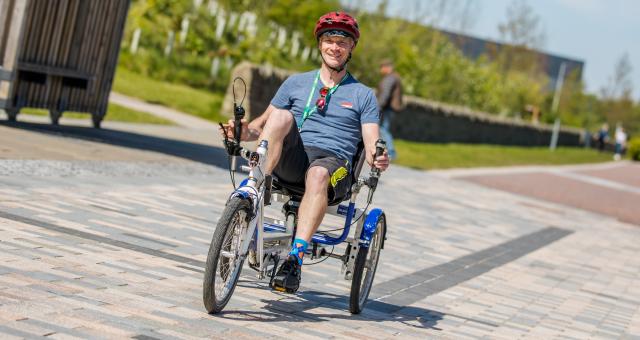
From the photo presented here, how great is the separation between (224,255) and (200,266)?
1801 millimetres

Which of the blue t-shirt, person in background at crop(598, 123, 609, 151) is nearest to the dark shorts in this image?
the blue t-shirt

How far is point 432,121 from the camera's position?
38219 mm

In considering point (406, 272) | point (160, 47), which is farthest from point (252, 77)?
point (406, 272)

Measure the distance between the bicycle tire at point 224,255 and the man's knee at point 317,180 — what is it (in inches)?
22.9

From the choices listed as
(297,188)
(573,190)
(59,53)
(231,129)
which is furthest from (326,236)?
(573,190)

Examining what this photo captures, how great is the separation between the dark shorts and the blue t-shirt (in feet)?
0.37

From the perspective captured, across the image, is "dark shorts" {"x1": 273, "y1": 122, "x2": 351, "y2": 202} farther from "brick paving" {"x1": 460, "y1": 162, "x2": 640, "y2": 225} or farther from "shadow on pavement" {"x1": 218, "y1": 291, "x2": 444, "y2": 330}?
"brick paving" {"x1": 460, "y1": 162, "x2": 640, "y2": 225}

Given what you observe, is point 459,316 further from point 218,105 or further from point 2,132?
point 218,105

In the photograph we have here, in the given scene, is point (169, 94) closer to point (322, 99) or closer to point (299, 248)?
point (322, 99)

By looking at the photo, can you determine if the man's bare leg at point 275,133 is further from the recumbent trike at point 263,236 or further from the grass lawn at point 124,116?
the grass lawn at point 124,116

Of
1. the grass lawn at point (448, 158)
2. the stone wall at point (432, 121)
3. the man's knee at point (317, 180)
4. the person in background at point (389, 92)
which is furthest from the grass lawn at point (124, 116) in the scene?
the man's knee at point (317, 180)

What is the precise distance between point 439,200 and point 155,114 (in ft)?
20.1

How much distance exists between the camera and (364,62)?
38.8m

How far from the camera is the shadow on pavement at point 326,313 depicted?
664cm
